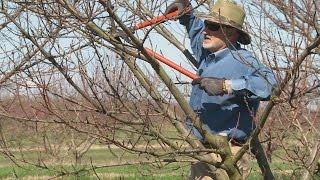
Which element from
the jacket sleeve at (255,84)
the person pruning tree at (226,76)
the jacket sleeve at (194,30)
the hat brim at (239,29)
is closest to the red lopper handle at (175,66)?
the person pruning tree at (226,76)

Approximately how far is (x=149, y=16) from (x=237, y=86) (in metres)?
0.91

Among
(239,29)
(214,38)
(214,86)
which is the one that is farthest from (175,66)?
(214,86)

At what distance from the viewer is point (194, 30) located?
14.3 feet

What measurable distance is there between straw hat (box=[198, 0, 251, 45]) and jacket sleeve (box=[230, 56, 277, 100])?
372 millimetres

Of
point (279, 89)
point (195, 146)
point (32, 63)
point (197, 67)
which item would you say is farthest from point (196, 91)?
point (32, 63)

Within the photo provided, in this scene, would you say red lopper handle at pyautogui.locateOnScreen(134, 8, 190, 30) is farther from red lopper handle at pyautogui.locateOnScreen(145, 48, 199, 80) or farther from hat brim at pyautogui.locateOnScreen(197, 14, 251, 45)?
red lopper handle at pyautogui.locateOnScreen(145, 48, 199, 80)

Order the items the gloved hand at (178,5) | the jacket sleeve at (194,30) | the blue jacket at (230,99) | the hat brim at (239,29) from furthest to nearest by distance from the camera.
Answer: the jacket sleeve at (194,30) → the gloved hand at (178,5) → the hat brim at (239,29) → the blue jacket at (230,99)

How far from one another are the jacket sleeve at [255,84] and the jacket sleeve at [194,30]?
76cm

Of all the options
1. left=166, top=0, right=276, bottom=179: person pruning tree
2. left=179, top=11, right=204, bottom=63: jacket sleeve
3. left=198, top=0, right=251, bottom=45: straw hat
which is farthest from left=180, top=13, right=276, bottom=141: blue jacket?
left=179, top=11, right=204, bottom=63: jacket sleeve

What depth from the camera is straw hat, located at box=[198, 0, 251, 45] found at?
12.5 feet

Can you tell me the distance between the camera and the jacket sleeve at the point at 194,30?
4281 mm

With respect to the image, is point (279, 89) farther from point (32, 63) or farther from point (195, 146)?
point (32, 63)

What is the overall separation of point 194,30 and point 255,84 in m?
0.96

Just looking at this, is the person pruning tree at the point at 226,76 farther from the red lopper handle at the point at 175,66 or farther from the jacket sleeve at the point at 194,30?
Answer: the jacket sleeve at the point at 194,30
